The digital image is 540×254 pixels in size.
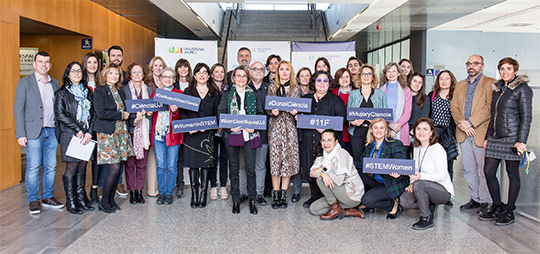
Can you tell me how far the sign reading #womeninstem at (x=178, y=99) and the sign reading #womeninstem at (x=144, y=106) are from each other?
192 millimetres

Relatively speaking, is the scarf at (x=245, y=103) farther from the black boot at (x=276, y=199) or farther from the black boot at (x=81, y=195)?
the black boot at (x=81, y=195)

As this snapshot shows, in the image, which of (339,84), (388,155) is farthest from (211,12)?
(388,155)

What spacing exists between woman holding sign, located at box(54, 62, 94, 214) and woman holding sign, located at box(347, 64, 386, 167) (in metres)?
2.96

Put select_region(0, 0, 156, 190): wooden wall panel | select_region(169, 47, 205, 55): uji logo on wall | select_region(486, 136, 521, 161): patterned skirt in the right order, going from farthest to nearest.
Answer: select_region(169, 47, 205, 55): uji logo on wall
select_region(0, 0, 156, 190): wooden wall panel
select_region(486, 136, 521, 161): patterned skirt

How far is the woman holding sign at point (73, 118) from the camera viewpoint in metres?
4.54

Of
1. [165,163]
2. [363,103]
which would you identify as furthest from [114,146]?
[363,103]

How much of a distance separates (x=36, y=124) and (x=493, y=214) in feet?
16.8

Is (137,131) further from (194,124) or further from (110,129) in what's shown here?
(194,124)

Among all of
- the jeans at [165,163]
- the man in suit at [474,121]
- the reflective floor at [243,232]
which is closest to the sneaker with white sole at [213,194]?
the reflective floor at [243,232]

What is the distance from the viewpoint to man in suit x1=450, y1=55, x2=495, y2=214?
184 inches

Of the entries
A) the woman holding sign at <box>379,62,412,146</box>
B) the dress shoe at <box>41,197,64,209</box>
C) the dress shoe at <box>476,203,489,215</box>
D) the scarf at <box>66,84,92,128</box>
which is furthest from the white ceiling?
the dress shoe at <box>41,197,64,209</box>

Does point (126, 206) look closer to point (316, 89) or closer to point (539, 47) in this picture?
point (316, 89)

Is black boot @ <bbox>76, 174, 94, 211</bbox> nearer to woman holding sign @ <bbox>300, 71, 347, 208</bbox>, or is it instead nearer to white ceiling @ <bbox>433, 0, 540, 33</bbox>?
woman holding sign @ <bbox>300, 71, 347, 208</bbox>

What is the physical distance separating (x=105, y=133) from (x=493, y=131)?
165 inches
